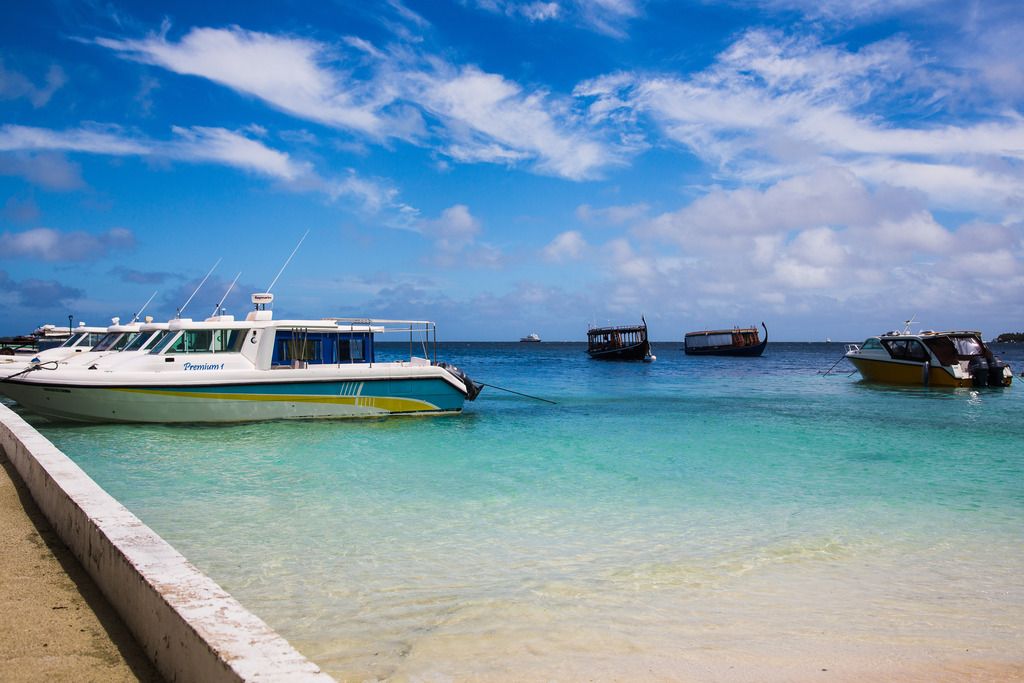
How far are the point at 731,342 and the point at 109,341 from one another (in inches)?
2473

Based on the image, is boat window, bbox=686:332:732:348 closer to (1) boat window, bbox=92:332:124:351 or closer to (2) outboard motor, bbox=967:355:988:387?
(2) outboard motor, bbox=967:355:988:387

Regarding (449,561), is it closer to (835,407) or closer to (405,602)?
(405,602)

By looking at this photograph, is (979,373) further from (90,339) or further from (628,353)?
(90,339)

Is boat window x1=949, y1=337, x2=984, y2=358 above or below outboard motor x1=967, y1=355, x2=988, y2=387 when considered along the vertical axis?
above

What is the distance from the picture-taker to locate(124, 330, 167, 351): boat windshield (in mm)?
16562

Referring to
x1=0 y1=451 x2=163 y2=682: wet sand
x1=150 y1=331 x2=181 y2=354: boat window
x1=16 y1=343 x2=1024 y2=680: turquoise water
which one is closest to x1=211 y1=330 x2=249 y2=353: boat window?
x1=150 y1=331 x2=181 y2=354: boat window

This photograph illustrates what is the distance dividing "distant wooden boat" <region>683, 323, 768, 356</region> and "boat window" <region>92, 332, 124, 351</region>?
60872 millimetres

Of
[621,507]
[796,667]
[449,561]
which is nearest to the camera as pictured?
[796,667]

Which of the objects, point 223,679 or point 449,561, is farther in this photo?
point 449,561

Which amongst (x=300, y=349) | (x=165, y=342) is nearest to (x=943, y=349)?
(x=300, y=349)

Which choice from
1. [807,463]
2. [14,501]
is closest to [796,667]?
[14,501]

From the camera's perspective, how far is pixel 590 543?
25.2ft

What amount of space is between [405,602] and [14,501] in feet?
11.5

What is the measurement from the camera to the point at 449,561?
6.98m
